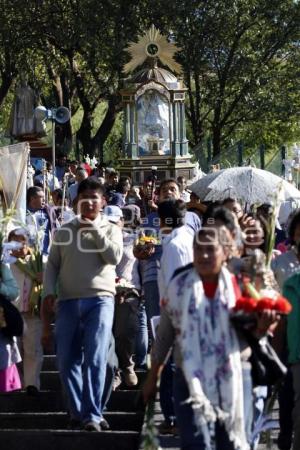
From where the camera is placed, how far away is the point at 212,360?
675cm

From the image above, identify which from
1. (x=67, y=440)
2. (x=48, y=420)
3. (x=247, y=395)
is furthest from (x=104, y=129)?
(x=247, y=395)

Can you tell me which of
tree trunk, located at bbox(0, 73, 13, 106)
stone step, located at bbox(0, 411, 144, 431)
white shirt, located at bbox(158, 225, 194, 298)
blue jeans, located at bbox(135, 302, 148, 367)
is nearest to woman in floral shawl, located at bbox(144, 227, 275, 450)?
white shirt, located at bbox(158, 225, 194, 298)

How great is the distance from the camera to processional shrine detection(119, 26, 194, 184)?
92.7 feet

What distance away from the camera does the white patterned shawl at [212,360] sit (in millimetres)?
6730

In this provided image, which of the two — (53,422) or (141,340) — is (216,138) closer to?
(141,340)

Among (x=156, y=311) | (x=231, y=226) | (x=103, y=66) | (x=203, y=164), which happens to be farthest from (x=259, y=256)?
(x=103, y=66)

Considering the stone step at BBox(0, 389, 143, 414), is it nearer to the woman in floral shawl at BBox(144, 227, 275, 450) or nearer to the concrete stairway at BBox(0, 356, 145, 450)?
the concrete stairway at BBox(0, 356, 145, 450)

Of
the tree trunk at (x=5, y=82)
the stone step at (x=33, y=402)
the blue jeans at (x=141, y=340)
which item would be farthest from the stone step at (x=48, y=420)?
the tree trunk at (x=5, y=82)

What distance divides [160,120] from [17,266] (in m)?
18.2

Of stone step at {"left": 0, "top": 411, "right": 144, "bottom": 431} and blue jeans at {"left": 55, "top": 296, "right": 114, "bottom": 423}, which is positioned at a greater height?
blue jeans at {"left": 55, "top": 296, "right": 114, "bottom": 423}

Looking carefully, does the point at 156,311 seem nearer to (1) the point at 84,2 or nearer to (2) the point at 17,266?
(2) the point at 17,266

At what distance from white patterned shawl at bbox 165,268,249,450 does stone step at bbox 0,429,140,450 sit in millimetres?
2375

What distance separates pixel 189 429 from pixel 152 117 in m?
21.9

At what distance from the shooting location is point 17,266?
1064cm
